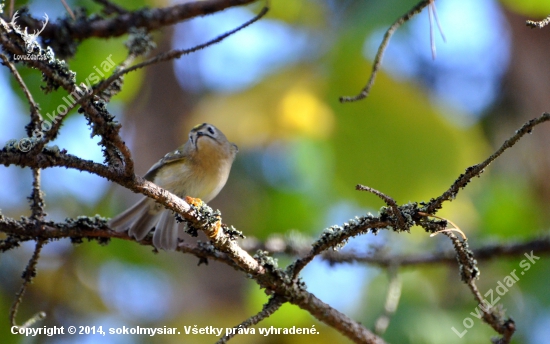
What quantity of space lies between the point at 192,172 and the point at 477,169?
2.47 m

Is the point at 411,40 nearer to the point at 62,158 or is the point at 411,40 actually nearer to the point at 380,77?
the point at 380,77

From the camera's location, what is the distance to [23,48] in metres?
1.75

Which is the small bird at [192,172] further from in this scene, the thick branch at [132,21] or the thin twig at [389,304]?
the thin twig at [389,304]

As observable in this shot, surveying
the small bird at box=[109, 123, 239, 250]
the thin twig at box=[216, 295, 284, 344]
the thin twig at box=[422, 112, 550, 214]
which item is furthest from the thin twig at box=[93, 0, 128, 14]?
the thin twig at box=[422, 112, 550, 214]

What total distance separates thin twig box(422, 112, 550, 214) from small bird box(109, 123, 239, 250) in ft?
6.74

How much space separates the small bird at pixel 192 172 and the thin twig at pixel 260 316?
145cm

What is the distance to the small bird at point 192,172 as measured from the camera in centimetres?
366

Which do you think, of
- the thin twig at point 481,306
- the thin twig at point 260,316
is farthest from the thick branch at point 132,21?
the thin twig at point 481,306

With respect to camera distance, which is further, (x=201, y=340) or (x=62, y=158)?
(x=201, y=340)

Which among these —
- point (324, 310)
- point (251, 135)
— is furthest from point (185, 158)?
point (324, 310)

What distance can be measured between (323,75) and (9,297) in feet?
12.3

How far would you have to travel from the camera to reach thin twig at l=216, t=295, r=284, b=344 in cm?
194

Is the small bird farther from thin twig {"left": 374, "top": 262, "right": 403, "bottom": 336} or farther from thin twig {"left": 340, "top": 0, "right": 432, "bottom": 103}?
thin twig {"left": 340, "top": 0, "right": 432, "bottom": 103}

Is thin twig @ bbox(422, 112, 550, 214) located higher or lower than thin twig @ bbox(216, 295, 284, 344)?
higher
